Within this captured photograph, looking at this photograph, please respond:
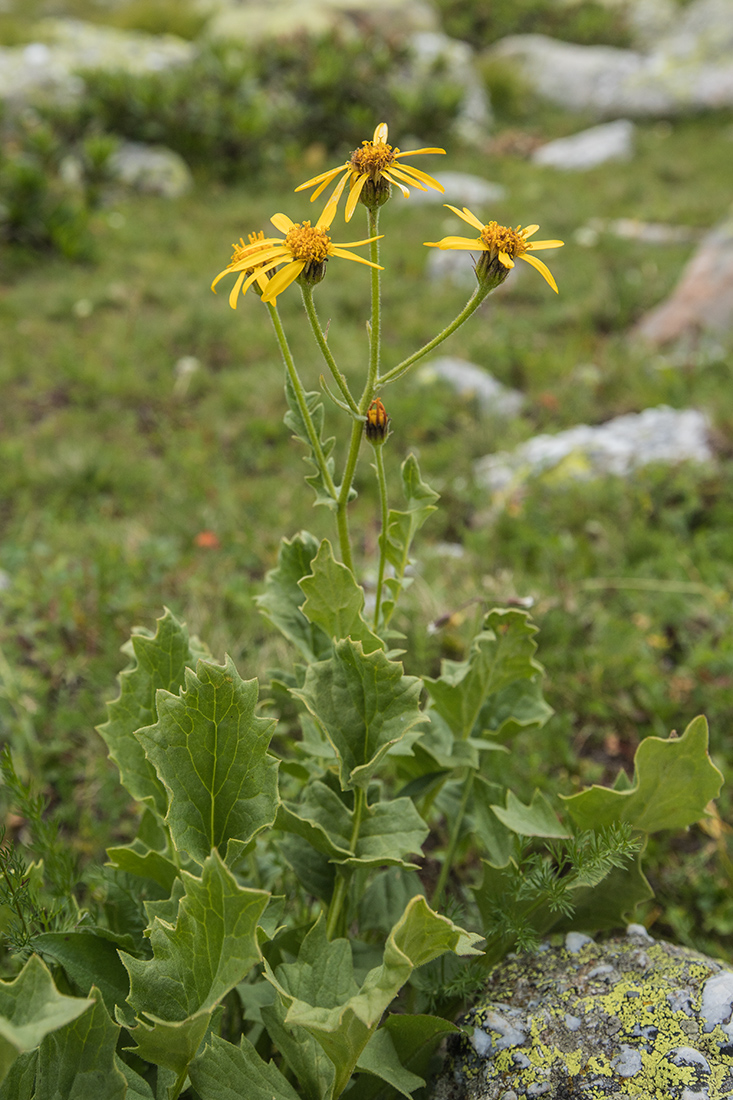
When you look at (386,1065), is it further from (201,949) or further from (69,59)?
(69,59)

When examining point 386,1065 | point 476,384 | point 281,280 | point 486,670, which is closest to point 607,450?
point 476,384

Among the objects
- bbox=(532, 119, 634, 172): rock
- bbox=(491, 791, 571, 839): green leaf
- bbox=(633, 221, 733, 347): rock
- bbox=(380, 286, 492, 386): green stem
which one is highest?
bbox=(532, 119, 634, 172): rock

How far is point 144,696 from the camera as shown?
5.50 ft

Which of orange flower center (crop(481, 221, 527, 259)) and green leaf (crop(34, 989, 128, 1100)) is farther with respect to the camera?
orange flower center (crop(481, 221, 527, 259))

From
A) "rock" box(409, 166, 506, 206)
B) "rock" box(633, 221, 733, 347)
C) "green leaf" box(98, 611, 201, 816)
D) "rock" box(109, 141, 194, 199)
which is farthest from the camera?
"rock" box(109, 141, 194, 199)

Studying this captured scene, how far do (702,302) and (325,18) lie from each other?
12037 mm

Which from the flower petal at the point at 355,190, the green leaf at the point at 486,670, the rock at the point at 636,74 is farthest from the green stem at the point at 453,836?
the rock at the point at 636,74

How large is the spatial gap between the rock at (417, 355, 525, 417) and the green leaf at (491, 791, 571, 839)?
11.8 feet

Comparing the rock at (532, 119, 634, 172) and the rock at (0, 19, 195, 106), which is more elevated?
the rock at (0, 19, 195, 106)

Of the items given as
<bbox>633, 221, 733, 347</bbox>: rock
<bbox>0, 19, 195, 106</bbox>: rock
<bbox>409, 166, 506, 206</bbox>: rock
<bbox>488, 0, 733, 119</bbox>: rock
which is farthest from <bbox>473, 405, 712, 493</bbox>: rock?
<bbox>488, 0, 733, 119</bbox>: rock

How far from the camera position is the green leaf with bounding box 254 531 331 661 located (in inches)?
66.6

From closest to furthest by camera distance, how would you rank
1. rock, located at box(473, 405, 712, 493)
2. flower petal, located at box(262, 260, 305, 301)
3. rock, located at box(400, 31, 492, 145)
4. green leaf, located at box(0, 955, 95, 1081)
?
green leaf, located at box(0, 955, 95, 1081) < flower petal, located at box(262, 260, 305, 301) < rock, located at box(473, 405, 712, 493) < rock, located at box(400, 31, 492, 145)

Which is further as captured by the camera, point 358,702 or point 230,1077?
point 358,702

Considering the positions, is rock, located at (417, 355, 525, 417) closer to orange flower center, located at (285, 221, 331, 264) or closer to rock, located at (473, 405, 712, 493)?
rock, located at (473, 405, 712, 493)
